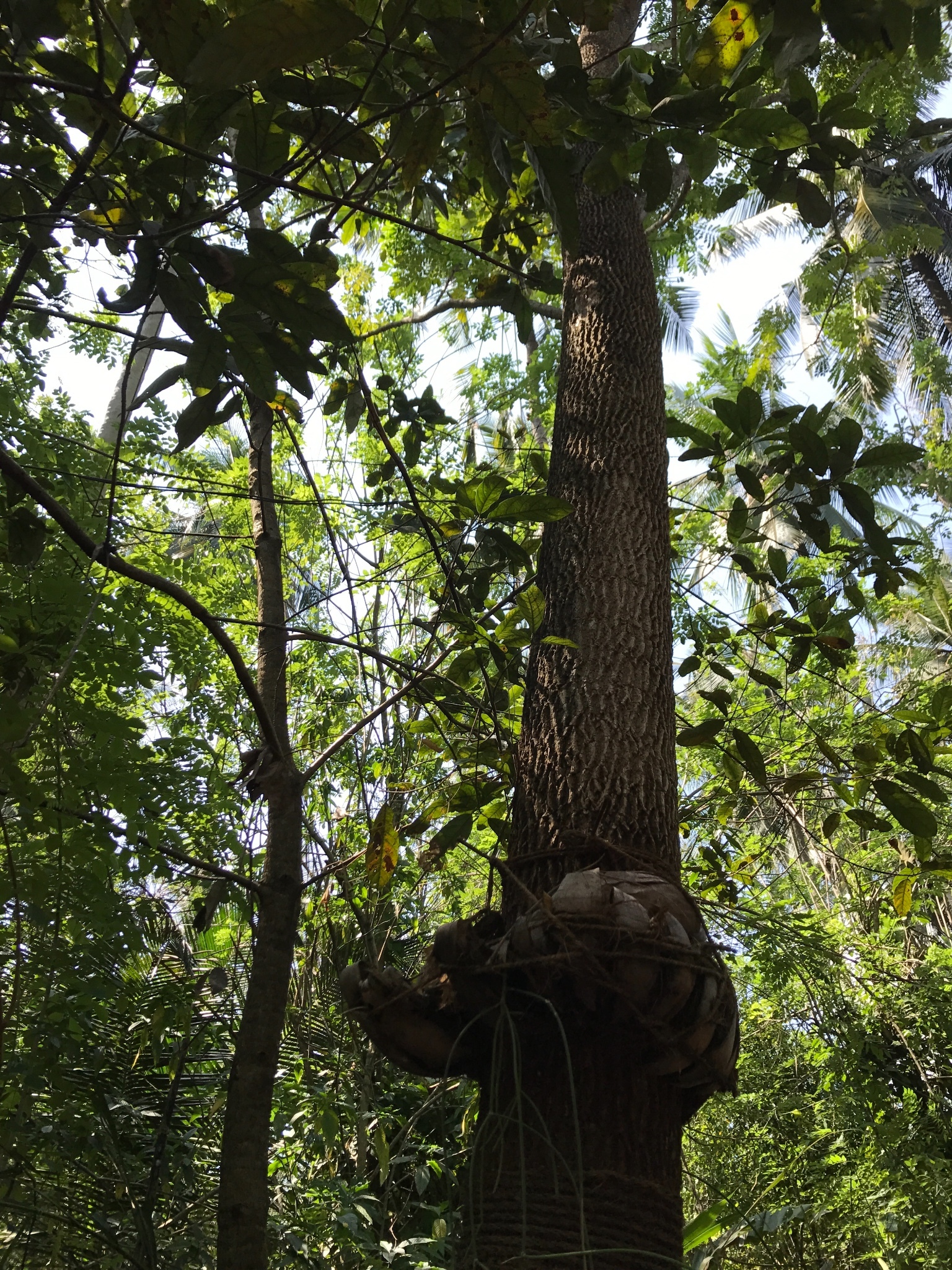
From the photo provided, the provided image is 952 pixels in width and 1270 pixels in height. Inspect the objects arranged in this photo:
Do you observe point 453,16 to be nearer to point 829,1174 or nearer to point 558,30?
point 558,30

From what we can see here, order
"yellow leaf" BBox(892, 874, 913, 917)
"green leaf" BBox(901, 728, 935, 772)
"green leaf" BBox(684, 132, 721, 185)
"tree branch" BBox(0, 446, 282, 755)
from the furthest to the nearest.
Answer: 1. "yellow leaf" BBox(892, 874, 913, 917)
2. "green leaf" BBox(901, 728, 935, 772)
3. "green leaf" BBox(684, 132, 721, 185)
4. "tree branch" BBox(0, 446, 282, 755)

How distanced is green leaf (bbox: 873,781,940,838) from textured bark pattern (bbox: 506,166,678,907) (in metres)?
0.48

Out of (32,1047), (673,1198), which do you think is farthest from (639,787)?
(32,1047)

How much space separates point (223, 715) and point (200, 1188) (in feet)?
7.07

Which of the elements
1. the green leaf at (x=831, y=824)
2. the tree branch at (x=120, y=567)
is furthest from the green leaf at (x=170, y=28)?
the green leaf at (x=831, y=824)

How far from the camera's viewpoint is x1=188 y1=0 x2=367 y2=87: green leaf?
876 mm

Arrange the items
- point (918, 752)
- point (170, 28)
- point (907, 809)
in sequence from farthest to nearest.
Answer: point (918, 752) → point (907, 809) → point (170, 28)

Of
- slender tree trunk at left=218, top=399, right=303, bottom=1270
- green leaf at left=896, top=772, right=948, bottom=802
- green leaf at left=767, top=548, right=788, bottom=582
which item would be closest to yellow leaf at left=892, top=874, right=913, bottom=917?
green leaf at left=896, top=772, right=948, bottom=802

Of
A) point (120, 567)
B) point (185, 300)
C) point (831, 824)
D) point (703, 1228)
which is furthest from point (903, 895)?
point (703, 1228)

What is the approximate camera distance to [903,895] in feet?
6.80

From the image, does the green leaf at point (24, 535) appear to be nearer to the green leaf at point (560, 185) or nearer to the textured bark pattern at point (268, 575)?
the textured bark pattern at point (268, 575)

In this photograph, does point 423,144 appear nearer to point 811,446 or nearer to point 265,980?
point 811,446

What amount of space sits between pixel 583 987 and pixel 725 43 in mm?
1256

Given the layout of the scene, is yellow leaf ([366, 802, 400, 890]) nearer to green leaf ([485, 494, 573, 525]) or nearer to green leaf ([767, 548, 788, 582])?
green leaf ([485, 494, 573, 525])
